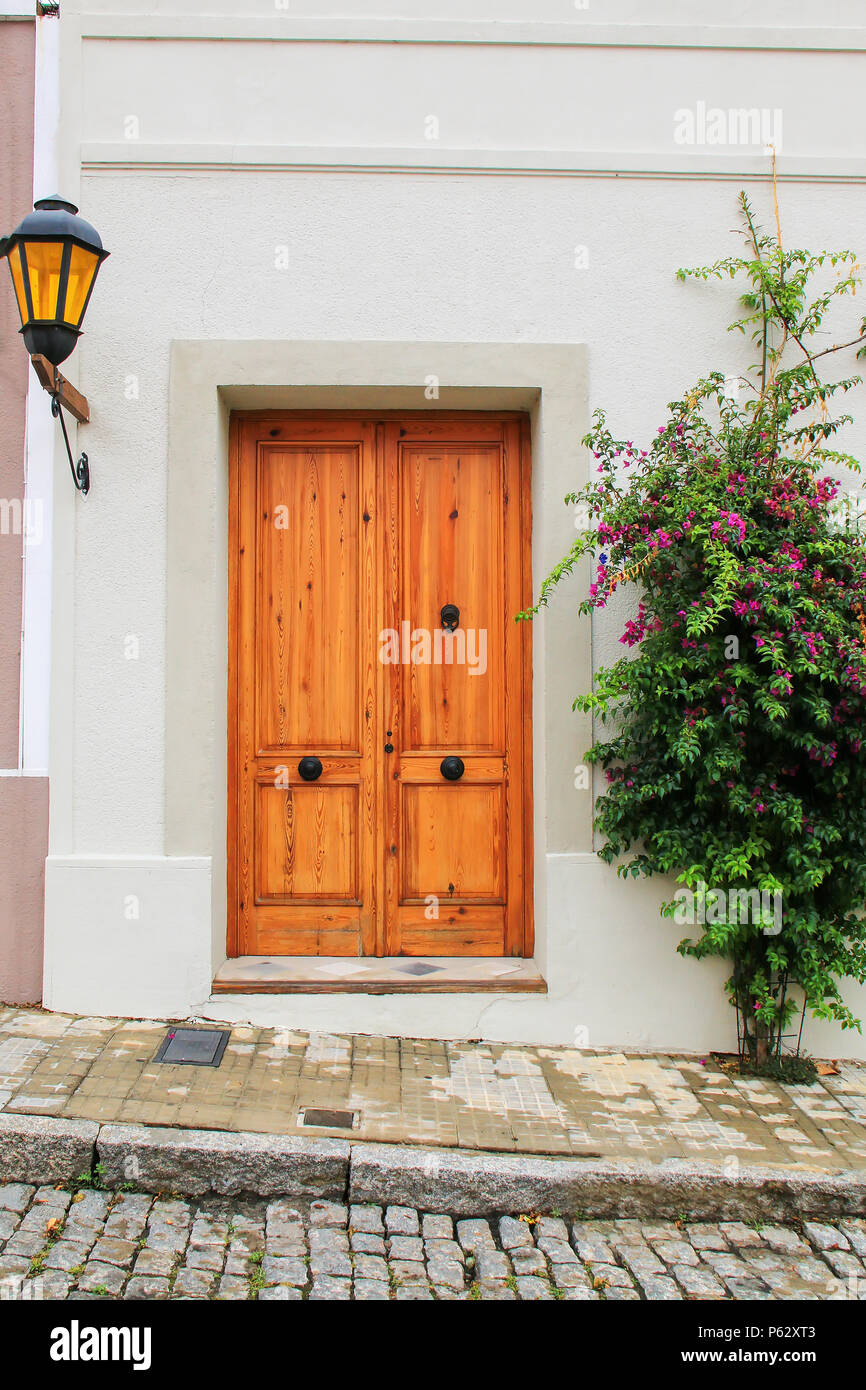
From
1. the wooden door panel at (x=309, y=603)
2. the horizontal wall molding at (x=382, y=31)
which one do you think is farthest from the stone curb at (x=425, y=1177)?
the horizontal wall molding at (x=382, y=31)

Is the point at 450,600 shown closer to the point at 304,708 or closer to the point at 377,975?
the point at 304,708

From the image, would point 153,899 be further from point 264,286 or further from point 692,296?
point 692,296

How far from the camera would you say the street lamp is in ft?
12.8

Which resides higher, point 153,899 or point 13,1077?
point 153,899

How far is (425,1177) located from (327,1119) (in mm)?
467

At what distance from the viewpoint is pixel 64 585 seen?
179 inches

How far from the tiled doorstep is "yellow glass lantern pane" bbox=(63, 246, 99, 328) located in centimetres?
298

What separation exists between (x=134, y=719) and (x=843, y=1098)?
140 inches

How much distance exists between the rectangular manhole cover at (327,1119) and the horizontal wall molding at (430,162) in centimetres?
420

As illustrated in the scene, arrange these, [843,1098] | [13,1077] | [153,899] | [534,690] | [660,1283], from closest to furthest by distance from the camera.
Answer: [660,1283] < [13,1077] < [843,1098] < [153,899] < [534,690]

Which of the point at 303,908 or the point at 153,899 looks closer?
the point at 153,899

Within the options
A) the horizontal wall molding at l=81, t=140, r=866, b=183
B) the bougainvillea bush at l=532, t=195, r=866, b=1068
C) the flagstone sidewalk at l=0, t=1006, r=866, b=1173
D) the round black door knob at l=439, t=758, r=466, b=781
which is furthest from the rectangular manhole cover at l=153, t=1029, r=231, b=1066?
the horizontal wall molding at l=81, t=140, r=866, b=183

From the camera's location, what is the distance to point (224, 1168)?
11.2 feet

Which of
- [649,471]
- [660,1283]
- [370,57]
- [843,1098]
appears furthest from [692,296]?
[660,1283]
